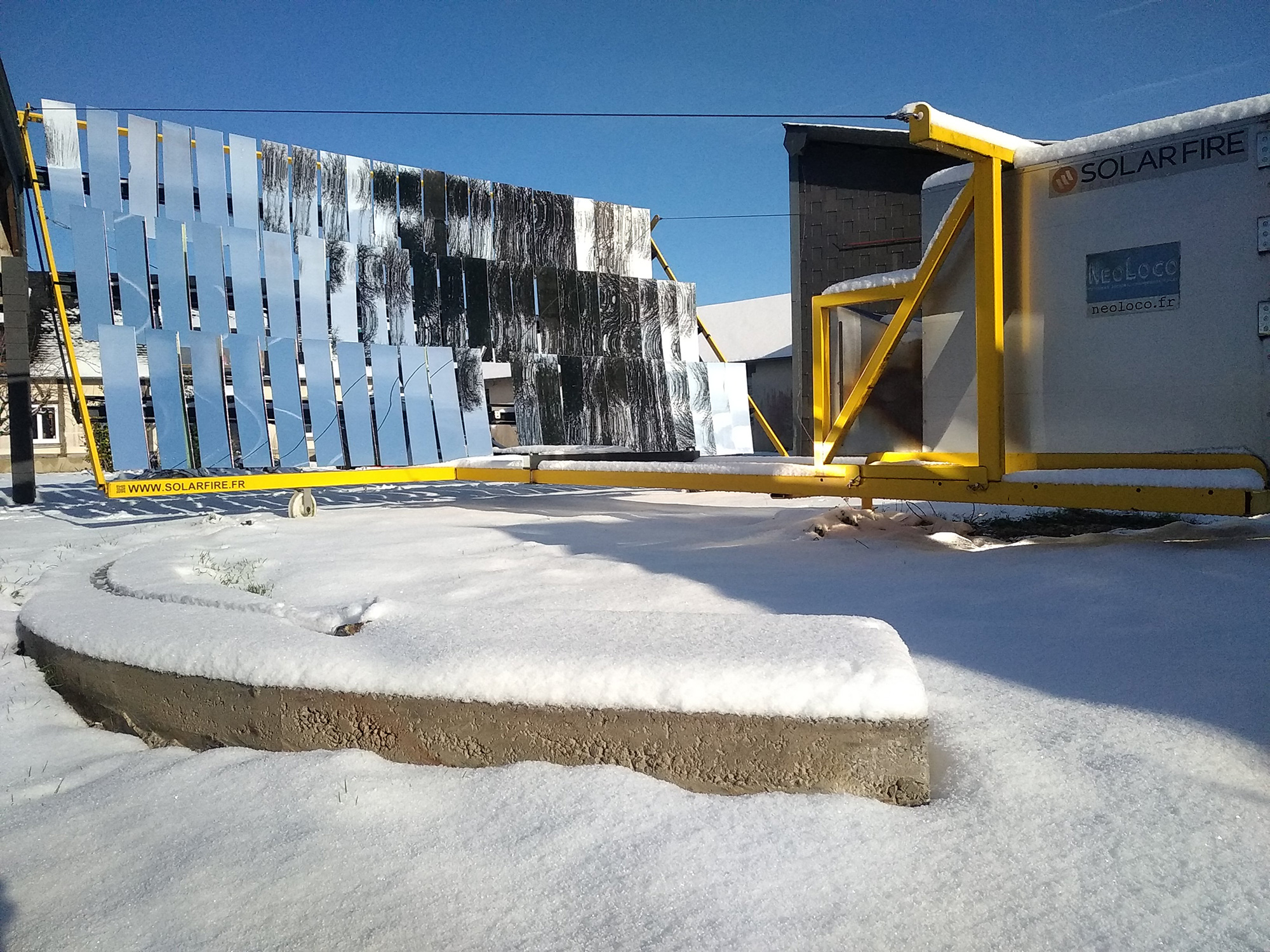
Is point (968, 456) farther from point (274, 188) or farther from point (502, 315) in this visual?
point (274, 188)

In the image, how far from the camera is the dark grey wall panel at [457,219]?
27.5 feet

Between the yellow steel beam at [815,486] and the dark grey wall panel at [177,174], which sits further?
the dark grey wall panel at [177,174]

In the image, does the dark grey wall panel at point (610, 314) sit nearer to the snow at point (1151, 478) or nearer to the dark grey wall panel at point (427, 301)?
the dark grey wall panel at point (427, 301)

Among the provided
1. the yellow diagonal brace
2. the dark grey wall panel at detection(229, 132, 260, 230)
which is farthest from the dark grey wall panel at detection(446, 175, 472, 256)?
the yellow diagonal brace

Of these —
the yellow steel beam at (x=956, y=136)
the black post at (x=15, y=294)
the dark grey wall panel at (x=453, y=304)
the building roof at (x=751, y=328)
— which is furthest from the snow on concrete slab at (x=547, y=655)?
the building roof at (x=751, y=328)

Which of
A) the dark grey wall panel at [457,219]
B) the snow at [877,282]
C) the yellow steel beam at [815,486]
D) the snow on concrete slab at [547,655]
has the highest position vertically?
the dark grey wall panel at [457,219]

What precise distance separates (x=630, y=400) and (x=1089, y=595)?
6.71m

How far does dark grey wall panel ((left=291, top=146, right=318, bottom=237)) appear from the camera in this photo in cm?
737

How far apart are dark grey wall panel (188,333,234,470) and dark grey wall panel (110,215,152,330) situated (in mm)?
345

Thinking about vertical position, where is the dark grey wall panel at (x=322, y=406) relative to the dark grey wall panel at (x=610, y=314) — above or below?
below

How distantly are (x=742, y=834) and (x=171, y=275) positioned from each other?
6.68m

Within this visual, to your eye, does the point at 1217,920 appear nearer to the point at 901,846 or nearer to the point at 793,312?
the point at 901,846

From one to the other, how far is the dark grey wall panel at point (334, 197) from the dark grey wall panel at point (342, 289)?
4.4 inches

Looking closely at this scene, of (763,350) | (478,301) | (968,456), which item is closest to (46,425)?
(478,301)
